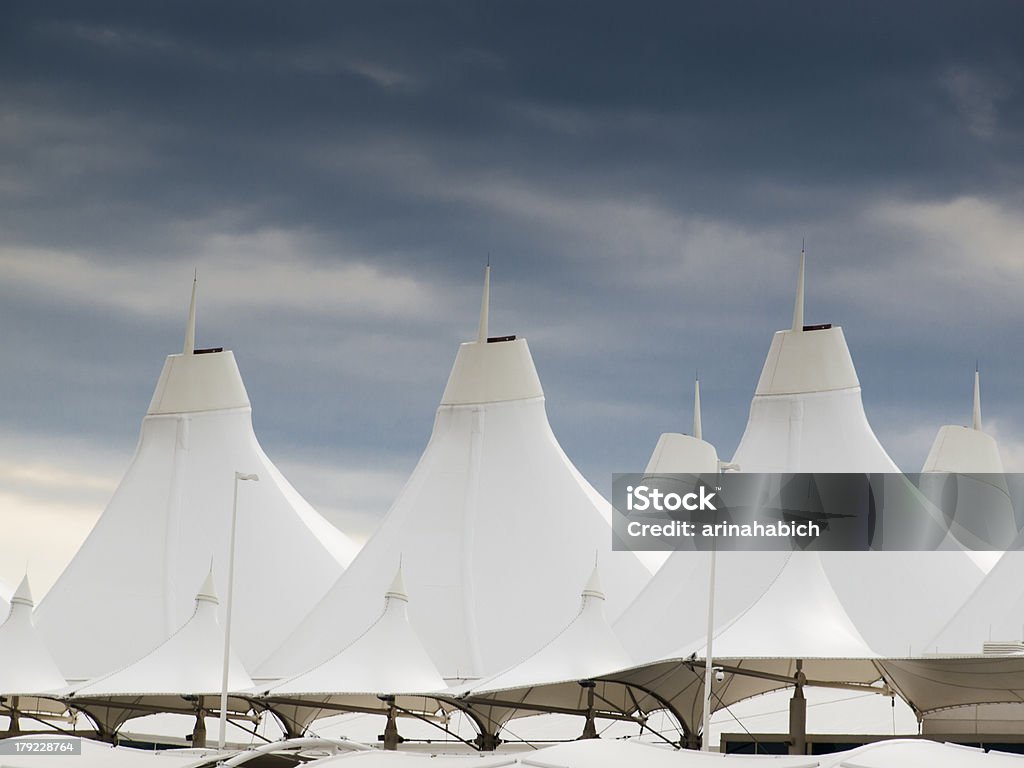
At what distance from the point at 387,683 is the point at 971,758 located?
66.2ft

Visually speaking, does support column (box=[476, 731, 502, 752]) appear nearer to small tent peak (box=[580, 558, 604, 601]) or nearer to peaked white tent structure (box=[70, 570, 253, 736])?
small tent peak (box=[580, 558, 604, 601])

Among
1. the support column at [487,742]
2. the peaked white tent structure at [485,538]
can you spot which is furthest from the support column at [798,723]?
the peaked white tent structure at [485,538]

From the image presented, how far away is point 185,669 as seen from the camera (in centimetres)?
4119

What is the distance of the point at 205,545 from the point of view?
53000mm

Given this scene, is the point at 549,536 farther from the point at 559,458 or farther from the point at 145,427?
the point at 145,427

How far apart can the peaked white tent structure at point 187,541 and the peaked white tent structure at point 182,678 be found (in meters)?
6.60

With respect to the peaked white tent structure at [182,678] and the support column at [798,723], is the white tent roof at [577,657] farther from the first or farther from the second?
the peaked white tent structure at [182,678]

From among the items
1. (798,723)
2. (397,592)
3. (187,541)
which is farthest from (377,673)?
(187,541)

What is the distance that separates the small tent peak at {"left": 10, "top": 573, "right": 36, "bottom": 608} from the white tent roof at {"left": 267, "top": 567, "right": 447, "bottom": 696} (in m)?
9.56

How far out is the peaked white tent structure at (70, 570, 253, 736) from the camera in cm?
4056

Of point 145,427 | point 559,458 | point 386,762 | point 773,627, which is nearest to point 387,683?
point 773,627

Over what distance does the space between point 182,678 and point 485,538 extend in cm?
1039

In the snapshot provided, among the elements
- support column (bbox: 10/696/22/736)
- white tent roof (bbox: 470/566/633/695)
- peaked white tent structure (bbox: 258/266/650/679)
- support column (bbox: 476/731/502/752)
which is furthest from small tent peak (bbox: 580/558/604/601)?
support column (bbox: 10/696/22/736)

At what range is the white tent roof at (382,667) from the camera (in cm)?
3881
